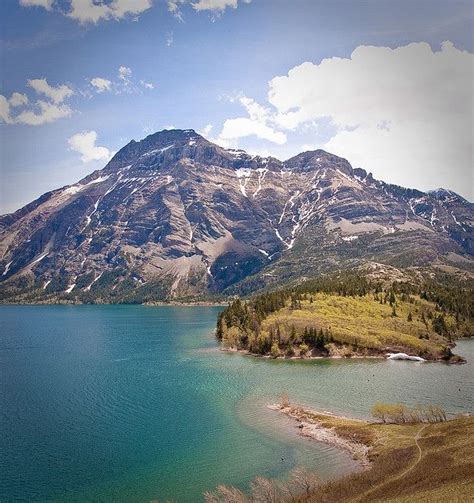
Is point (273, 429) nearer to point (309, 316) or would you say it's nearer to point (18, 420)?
point (18, 420)

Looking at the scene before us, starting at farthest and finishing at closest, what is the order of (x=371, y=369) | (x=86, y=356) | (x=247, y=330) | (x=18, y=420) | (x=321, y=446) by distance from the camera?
(x=247, y=330), (x=86, y=356), (x=371, y=369), (x=18, y=420), (x=321, y=446)

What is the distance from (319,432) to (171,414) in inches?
1364

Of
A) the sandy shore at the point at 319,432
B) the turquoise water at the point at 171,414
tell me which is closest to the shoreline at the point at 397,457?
the sandy shore at the point at 319,432

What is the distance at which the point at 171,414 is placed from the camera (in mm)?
103312

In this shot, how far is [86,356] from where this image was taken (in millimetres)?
183625

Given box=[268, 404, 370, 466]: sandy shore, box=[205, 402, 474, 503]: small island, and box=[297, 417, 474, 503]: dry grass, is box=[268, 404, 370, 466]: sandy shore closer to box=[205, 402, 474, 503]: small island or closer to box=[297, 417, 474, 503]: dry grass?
box=[205, 402, 474, 503]: small island

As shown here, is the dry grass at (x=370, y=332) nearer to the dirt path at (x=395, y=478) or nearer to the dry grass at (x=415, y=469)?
the dry grass at (x=415, y=469)

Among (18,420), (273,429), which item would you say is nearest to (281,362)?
(273,429)

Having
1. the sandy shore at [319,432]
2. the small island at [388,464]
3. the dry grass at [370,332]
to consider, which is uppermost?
the dry grass at [370,332]

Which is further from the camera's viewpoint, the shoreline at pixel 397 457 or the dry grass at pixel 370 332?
the dry grass at pixel 370 332

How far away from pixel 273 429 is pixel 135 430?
2834cm

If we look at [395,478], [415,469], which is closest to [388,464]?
[415,469]

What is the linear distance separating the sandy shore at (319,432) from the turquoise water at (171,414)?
232cm

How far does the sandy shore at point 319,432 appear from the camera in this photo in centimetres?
7834
